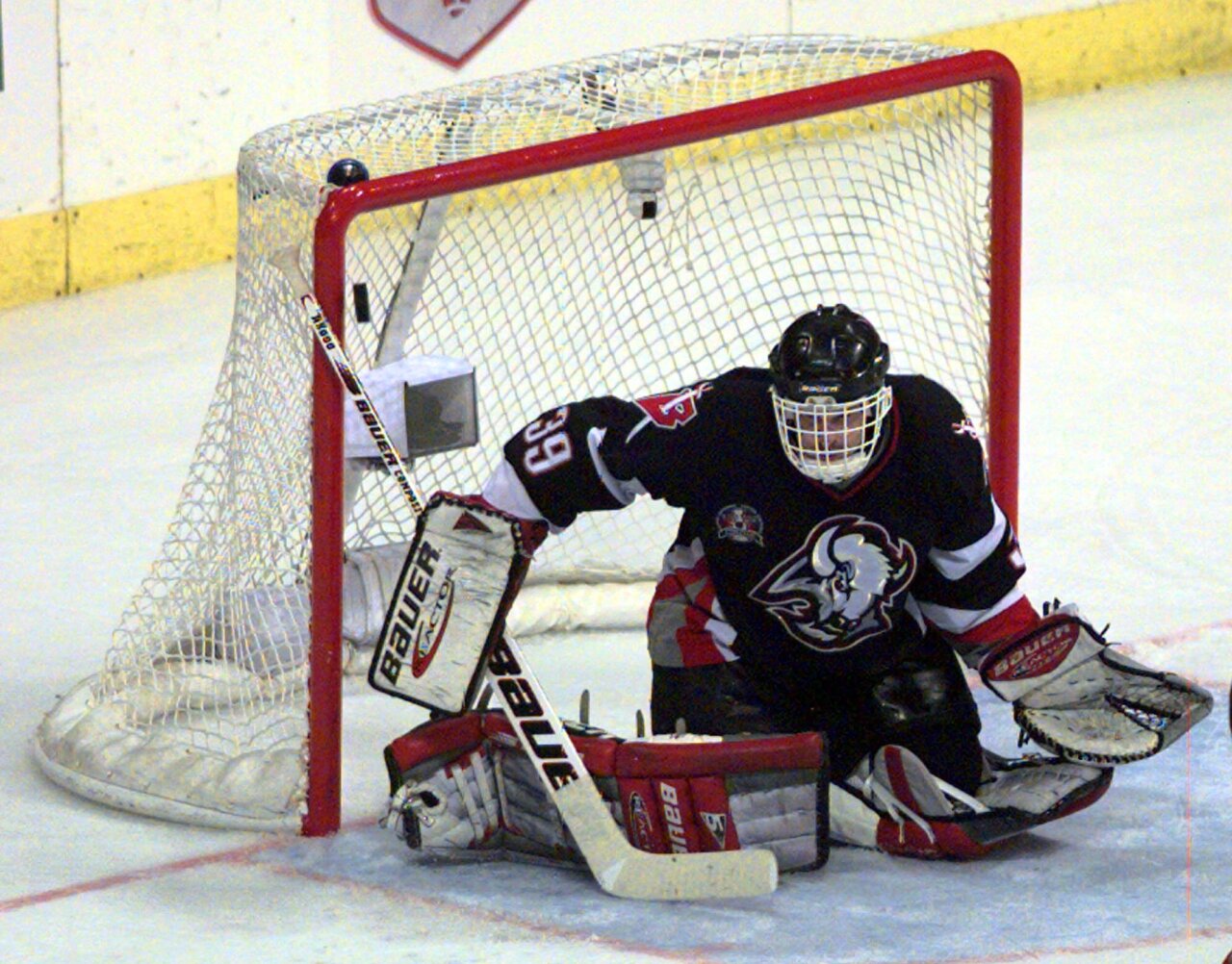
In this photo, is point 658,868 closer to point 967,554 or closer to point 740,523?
point 740,523

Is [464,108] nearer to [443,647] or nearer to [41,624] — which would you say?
[443,647]

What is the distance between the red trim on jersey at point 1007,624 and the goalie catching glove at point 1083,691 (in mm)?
13

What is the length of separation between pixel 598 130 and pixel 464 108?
0.88 feet

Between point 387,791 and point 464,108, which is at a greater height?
point 464,108

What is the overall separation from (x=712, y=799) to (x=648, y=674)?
1.05m

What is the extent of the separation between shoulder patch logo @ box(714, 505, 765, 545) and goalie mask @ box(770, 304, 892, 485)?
5.5 inches

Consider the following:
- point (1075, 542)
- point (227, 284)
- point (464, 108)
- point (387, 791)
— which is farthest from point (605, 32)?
point (387, 791)

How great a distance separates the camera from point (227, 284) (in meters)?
6.80

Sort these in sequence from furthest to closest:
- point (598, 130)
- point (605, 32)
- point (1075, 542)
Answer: point (605, 32) → point (1075, 542) → point (598, 130)

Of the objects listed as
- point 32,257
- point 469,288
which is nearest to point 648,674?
point 469,288

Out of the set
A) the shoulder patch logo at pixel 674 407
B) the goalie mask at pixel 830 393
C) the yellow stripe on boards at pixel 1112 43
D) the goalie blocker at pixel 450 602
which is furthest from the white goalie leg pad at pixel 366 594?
the yellow stripe on boards at pixel 1112 43

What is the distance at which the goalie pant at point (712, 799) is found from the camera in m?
2.96

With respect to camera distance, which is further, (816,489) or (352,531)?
(352,531)

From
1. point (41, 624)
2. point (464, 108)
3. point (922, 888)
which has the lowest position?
point (922, 888)
